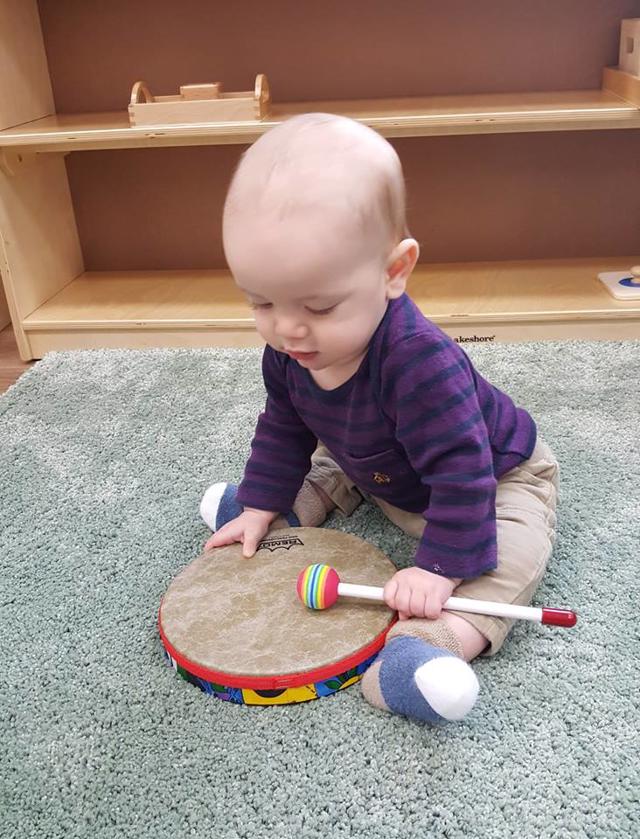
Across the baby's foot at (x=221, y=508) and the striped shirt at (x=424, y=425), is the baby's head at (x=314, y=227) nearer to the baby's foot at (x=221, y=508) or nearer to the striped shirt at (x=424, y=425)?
the striped shirt at (x=424, y=425)

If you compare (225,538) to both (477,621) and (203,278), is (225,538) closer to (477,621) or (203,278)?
(477,621)

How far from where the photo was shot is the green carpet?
0.67 metres

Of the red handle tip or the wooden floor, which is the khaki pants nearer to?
the red handle tip

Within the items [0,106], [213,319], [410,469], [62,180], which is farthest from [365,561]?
[62,180]

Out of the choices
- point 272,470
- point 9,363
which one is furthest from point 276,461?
point 9,363

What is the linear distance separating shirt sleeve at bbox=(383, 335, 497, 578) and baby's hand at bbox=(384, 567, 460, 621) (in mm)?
12

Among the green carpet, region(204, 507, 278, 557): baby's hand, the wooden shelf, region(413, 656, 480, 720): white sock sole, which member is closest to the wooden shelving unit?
the wooden shelf

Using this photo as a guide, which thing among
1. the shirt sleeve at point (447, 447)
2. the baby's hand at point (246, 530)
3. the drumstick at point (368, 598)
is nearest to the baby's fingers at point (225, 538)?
the baby's hand at point (246, 530)

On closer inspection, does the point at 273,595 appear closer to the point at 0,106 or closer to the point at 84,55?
the point at 0,106

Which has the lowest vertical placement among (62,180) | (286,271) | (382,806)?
(382,806)

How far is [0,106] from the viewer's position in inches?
61.5

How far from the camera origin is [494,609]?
0.79 metres

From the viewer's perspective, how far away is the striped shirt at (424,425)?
78cm

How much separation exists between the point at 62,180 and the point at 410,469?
4.26 feet
